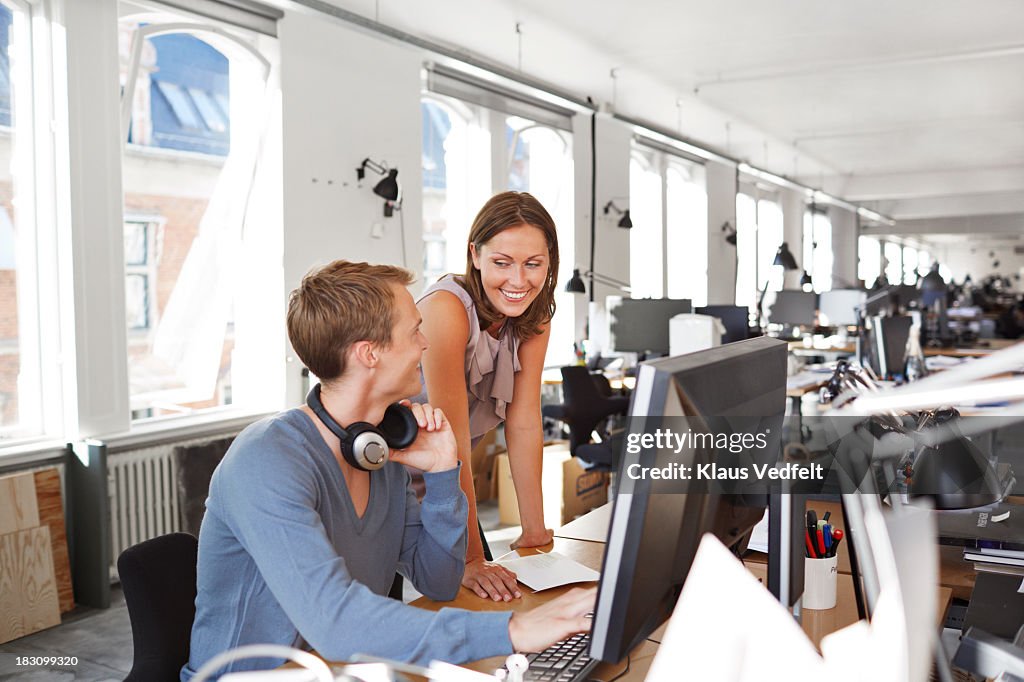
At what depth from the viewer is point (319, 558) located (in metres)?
1.35

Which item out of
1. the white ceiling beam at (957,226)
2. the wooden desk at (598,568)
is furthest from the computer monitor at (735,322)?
the white ceiling beam at (957,226)

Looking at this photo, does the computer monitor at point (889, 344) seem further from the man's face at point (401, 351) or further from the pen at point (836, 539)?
the man's face at point (401, 351)

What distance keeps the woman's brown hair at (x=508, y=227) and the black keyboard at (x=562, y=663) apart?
2.79 feet

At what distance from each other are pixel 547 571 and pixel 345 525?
1.60 feet

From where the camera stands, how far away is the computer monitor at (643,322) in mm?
6172

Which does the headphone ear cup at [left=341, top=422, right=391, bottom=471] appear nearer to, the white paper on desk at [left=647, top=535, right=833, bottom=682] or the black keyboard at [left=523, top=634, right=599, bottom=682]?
the black keyboard at [left=523, top=634, right=599, bottom=682]

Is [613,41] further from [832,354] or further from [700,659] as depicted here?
[700,659]

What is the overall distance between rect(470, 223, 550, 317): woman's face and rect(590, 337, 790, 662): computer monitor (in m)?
0.84

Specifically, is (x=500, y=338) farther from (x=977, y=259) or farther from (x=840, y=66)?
(x=977, y=259)

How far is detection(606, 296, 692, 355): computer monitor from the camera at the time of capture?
20.2 ft

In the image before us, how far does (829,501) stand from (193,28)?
172 inches

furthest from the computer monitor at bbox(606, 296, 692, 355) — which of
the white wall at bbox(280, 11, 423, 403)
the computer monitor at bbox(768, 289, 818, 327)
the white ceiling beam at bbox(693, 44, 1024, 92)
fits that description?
the computer monitor at bbox(768, 289, 818, 327)

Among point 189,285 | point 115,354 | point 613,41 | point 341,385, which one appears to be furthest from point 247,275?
point 341,385

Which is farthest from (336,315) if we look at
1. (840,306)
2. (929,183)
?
(929,183)
